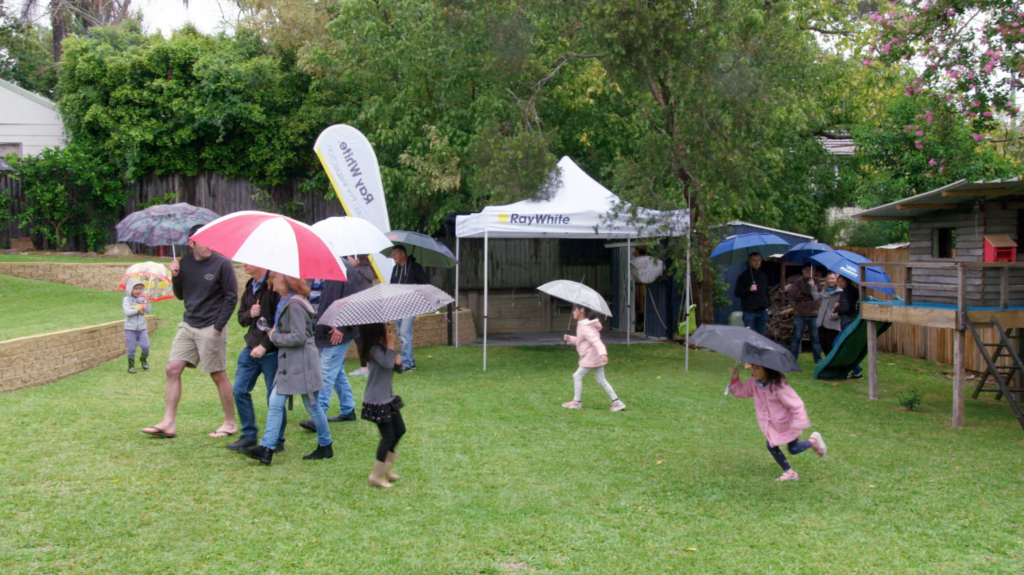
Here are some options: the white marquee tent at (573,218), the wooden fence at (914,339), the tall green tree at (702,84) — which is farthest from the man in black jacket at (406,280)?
the wooden fence at (914,339)

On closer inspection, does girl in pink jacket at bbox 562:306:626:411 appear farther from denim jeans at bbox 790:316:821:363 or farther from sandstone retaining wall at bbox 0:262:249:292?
sandstone retaining wall at bbox 0:262:249:292

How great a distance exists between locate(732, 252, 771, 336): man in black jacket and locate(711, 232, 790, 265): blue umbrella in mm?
443

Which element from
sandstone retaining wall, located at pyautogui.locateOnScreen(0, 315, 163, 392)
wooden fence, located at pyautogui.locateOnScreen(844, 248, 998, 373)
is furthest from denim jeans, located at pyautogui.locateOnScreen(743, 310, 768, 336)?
sandstone retaining wall, located at pyautogui.locateOnScreen(0, 315, 163, 392)

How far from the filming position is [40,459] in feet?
21.1

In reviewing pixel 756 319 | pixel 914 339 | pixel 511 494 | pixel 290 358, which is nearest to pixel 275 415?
pixel 290 358

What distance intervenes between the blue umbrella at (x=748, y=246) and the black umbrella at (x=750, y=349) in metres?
7.48

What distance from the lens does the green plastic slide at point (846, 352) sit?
1155 cm

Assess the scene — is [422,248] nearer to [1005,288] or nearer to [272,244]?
[272,244]

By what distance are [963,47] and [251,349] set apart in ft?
28.4

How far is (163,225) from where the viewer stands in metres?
7.48

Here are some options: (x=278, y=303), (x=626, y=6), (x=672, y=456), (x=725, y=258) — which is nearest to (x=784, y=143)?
(x=725, y=258)

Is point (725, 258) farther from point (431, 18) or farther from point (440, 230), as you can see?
point (431, 18)

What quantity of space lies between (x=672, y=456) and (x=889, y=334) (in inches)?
408

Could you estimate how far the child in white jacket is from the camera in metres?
10.6
